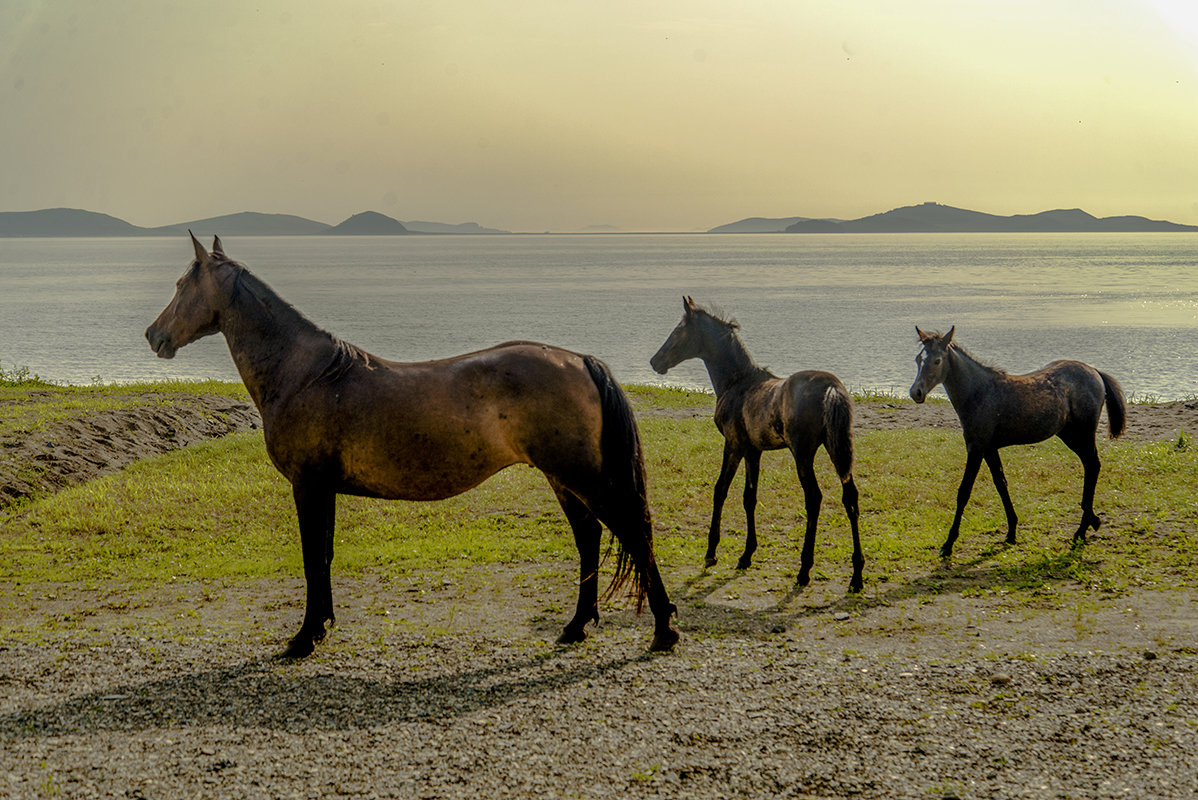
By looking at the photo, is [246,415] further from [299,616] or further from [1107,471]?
[1107,471]

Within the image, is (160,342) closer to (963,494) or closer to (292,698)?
(292,698)

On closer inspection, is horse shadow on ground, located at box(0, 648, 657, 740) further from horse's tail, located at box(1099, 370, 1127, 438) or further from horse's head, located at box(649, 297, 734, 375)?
horse's tail, located at box(1099, 370, 1127, 438)

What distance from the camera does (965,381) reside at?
36.7 feet

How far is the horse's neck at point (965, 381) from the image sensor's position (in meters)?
11.2

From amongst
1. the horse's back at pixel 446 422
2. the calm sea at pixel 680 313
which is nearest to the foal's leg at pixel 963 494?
the horse's back at pixel 446 422

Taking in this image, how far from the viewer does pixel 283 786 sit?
5.25 metres

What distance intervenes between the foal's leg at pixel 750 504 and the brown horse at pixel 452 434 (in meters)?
2.98

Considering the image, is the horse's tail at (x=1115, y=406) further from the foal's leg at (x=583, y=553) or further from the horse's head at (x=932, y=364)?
the foal's leg at (x=583, y=553)

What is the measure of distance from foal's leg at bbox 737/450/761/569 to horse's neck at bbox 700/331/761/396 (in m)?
0.94

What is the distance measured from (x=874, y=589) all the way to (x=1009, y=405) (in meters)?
3.25

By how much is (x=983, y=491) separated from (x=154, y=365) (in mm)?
40265

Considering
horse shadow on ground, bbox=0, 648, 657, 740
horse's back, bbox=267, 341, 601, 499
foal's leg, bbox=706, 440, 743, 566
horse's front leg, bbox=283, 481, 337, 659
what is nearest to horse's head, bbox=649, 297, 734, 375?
foal's leg, bbox=706, 440, 743, 566

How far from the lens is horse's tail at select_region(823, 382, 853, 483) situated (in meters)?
9.32

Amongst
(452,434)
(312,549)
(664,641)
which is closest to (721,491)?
(664,641)
